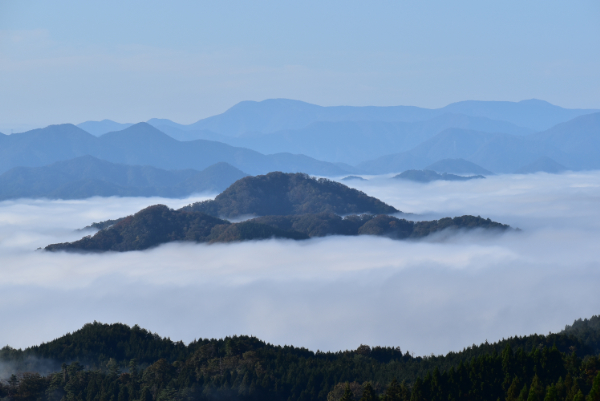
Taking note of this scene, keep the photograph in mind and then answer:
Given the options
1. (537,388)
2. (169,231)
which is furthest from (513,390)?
(169,231)

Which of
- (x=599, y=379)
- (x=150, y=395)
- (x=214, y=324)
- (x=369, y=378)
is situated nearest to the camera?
(x=599, y=379)

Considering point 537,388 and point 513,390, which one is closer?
point 537,388

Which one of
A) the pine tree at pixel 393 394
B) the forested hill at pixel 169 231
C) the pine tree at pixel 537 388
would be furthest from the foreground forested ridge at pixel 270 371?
the forested hill at pixel 169 231

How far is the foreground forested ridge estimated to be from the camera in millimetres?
51875

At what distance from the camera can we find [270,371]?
67.0 meters

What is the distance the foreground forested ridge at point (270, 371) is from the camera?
51875 millimetres

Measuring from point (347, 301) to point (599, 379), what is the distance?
115 metres

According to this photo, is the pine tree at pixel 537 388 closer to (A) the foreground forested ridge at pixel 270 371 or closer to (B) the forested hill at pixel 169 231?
(A) the foreground forested ridge at pixel 270 371

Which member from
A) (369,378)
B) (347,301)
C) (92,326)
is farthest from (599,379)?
(347,301)

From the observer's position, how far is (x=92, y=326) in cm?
8375

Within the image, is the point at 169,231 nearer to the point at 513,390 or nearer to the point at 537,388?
the point at 513,390

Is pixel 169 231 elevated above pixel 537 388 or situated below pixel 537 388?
above

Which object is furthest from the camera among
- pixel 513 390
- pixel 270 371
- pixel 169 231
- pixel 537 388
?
pixel 169 231

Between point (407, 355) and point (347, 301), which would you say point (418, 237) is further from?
point (407, 355)
